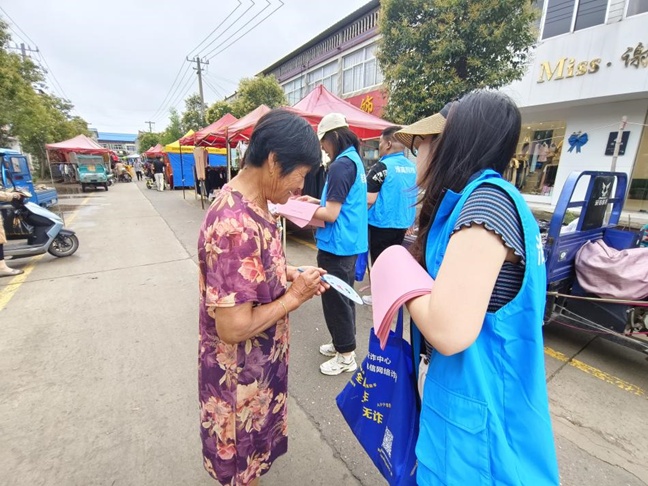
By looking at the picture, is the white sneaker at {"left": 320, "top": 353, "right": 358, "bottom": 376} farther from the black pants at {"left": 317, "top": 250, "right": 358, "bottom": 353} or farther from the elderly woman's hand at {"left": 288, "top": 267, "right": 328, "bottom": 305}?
the elderly woman's hand at {"left": 288, "top": 267, "right": 328, "bottom": 305}

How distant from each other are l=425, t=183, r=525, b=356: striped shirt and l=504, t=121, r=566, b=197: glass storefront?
39.5 feet

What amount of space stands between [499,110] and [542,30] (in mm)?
12555

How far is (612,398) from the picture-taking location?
240cm

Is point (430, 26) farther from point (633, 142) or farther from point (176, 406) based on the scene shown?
point (176, 406)

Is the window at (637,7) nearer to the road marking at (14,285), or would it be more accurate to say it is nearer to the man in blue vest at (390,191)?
the man in blue vest at (390,191)

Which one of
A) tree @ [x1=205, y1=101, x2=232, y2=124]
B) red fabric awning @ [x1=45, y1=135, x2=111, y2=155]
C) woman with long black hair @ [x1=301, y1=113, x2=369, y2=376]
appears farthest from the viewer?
tree @ [x1=205, y1=101, x2=232, y2=124]

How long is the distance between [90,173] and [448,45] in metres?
18.7

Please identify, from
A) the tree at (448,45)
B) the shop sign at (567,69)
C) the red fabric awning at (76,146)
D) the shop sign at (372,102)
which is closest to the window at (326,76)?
the shop sign at (372,102)

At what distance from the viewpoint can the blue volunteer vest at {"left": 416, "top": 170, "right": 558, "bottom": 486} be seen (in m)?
0.78

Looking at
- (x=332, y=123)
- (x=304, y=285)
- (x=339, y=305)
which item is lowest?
(x=339, y=305)

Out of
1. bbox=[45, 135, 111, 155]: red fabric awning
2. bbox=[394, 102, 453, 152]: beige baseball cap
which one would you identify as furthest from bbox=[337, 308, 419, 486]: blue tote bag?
bbox=[45, 135, 111, 155]: red fabric awning

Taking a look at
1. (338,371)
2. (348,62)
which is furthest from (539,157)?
(338,371)

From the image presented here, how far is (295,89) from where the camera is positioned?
73.4 ft

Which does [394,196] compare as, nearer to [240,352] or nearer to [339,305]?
[339,305]
